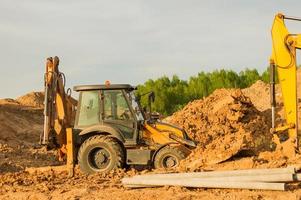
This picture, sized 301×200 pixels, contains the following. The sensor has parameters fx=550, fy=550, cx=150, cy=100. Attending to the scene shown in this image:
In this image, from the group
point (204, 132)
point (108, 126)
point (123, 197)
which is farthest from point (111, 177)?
point (204, 132)

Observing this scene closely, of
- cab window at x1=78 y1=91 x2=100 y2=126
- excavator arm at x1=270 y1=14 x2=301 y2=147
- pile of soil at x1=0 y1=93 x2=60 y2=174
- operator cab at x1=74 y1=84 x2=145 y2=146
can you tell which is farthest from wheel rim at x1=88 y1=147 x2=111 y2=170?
pile of soil at x1=0 y1=93 x2=60 y2=174

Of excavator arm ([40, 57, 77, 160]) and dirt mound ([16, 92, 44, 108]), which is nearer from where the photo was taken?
excavator arm ([40, 57, 77, 160])

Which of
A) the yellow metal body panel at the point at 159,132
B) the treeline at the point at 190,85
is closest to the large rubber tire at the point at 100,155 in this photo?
the yellow metal body panel at the point at 159,132

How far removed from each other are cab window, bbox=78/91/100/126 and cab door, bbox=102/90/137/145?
180 millimetres

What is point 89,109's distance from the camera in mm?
12727

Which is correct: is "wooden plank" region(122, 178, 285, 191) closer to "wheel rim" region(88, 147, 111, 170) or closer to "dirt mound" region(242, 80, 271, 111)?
"wheel rim" region(88, 147, 111, 170)

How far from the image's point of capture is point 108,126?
1245 cm

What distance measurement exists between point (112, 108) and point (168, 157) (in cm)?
177

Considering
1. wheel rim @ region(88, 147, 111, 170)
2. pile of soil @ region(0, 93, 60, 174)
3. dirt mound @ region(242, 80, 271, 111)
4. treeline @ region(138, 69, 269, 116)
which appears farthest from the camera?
treeline @ region(138, 69, 269, 116)

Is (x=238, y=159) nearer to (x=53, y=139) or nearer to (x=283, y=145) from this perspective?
(x=283, y=145)

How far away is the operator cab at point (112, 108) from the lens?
1250 centimetres

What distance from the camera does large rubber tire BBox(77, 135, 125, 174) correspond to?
40.0 ft

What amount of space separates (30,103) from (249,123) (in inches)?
949

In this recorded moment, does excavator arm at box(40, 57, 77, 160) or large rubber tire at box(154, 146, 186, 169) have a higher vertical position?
excavator arm at box(40, 57, 77, 160)
